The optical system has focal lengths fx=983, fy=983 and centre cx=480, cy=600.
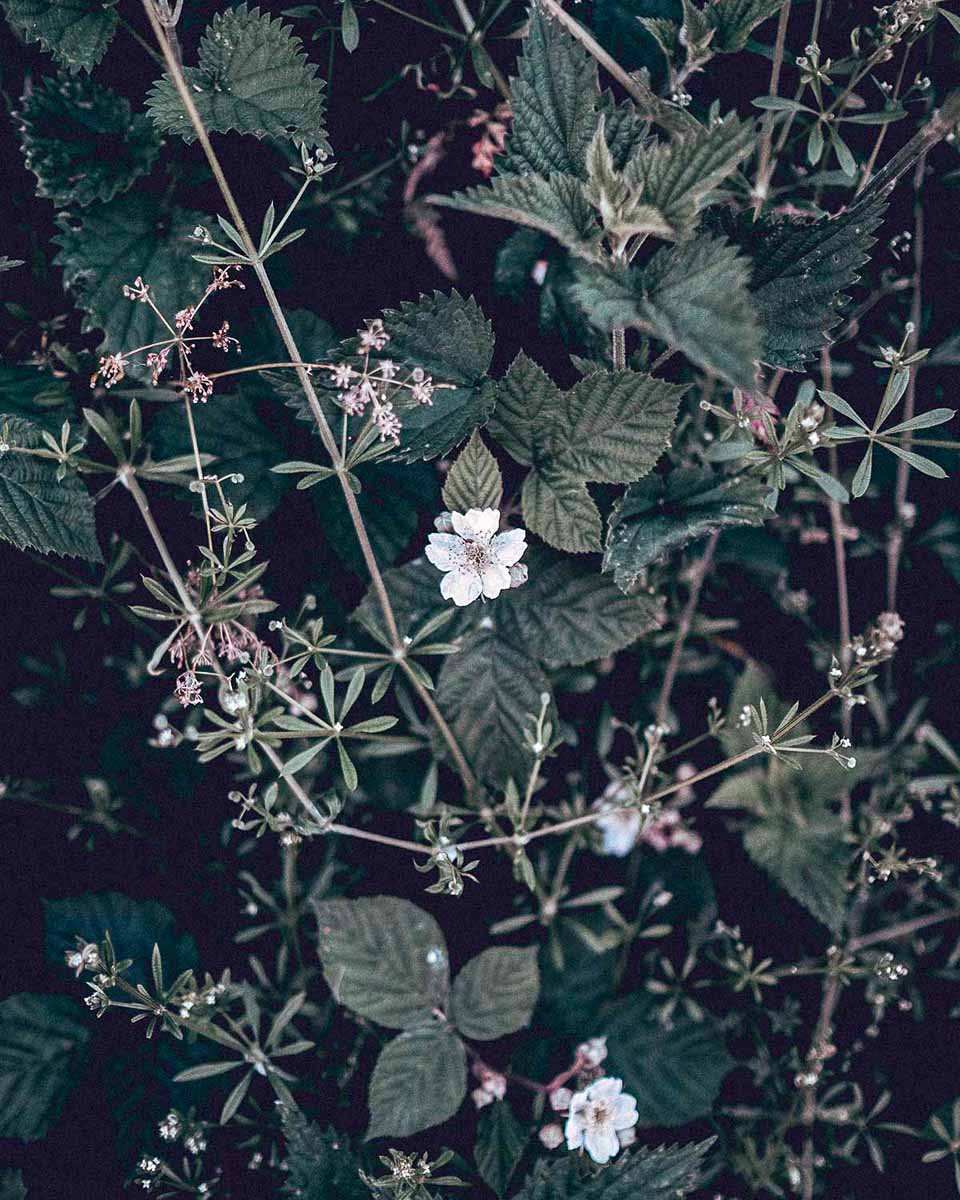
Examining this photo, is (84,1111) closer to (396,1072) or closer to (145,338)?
(396,1072)

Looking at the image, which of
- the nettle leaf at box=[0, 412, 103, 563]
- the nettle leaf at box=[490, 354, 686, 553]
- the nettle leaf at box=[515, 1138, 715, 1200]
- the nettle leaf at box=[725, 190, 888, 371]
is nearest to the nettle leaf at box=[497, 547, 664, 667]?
the nettle leaf at box=[490, 354, 686, 553]

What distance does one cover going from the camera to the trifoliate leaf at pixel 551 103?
1.81 meters

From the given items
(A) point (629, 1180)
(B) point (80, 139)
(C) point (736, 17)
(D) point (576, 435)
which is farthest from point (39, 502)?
(A) point (629, 1180)

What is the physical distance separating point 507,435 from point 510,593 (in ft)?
1.18

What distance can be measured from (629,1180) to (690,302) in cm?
171

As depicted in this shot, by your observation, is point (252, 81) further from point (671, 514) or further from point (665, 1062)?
point (665, 1062)

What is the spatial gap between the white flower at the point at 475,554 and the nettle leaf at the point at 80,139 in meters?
1.04

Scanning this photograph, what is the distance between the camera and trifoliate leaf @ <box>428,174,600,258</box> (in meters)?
1.54

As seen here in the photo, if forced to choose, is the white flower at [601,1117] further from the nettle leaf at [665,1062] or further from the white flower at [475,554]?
the white flower at [475,554]

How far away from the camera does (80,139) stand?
2.12 meters

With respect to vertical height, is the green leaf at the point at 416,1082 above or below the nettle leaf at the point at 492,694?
below

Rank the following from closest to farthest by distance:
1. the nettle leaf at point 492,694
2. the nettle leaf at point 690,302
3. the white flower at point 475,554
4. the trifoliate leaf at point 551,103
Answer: the nettle leaf at point 690,302
the trifoliate leaf at point 551,103
the white flower at point 475,554
the nettle leaf at point 492,694

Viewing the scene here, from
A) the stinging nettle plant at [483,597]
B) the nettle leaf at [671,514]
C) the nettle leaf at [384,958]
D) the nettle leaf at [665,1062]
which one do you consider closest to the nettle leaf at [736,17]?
the stinging nettle plant at [483,597]

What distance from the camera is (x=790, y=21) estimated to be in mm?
2227
